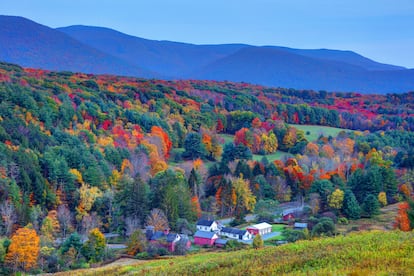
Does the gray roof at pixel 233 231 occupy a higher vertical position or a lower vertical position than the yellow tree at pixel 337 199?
lower

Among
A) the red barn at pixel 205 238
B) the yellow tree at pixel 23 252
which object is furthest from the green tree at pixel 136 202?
the yellow tree at pixel 23 252

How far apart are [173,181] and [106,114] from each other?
92.3 ft

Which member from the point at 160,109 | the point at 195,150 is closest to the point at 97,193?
the point at 195,150

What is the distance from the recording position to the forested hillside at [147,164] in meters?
42.5

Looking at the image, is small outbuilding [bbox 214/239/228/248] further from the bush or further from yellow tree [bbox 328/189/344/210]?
yellow tree [bbox 328/189/344/210]

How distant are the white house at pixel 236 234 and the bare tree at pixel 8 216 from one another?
15804mm

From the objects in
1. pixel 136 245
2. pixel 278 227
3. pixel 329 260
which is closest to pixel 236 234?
pixel 278 227

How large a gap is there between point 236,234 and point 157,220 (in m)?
6.38

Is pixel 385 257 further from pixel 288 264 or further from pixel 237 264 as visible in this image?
pixel 237 264

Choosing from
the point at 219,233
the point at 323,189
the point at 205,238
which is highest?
the point at 323,189

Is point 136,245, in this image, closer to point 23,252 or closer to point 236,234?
point 23,252

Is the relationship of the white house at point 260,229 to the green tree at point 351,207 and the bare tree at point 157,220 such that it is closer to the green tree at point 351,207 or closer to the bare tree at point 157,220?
the bare tree at point 157,220

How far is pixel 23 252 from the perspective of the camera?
104 ft

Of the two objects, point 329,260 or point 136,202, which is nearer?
point 329,260
